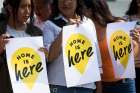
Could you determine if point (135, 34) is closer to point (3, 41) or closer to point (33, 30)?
point (33, 30)

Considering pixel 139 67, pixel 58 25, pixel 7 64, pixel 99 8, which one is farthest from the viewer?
pixel 139 67

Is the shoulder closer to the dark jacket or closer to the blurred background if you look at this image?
the dark jacket

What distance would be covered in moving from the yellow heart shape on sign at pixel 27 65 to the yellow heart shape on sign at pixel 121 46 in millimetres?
741

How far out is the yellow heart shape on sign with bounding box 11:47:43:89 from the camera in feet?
11.8

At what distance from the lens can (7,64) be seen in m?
3.56

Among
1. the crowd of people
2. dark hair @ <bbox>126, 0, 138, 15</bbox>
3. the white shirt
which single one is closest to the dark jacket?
the crowd of people

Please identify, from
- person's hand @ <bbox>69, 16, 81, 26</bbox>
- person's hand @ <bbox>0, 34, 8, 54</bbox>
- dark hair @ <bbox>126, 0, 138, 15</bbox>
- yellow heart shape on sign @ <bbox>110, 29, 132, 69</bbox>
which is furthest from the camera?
dark hair @ <bbox>126, 0, 138, 15</bbox>

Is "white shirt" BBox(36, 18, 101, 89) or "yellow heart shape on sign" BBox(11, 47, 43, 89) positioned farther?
"white shirt" BBox(36, 18, 101, 89)

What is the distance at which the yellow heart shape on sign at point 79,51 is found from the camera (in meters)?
3.80

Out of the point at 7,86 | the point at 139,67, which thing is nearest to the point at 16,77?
the point at 7,86

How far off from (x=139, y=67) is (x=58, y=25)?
1.10 m

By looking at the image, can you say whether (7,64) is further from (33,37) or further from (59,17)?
(59,17)

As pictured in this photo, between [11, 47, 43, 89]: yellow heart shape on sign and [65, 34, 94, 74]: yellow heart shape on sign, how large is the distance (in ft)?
0.80

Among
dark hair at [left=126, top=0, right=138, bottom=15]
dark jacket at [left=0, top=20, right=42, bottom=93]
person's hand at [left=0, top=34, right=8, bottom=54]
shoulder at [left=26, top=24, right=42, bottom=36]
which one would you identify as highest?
dark hair at [left=126, top=0, right=138, bottom=15]
